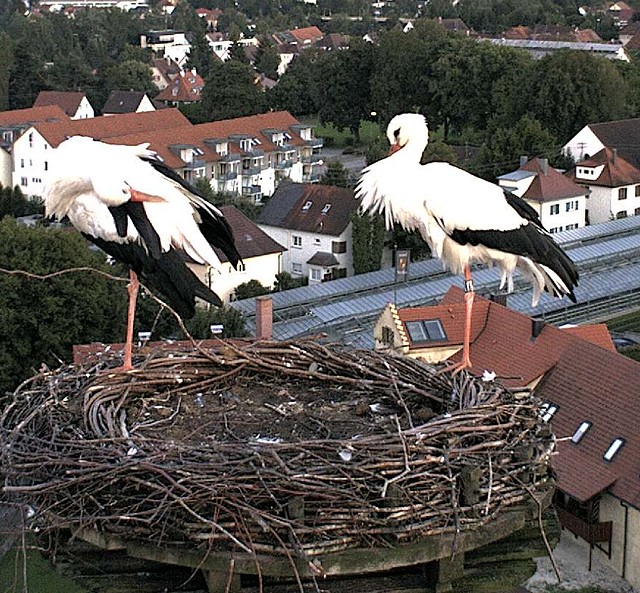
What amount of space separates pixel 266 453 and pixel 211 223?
2.15 meters

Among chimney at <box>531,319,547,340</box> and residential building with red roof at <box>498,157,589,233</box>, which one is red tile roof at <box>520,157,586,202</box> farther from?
chimney at <box>531,319,547,340</box>

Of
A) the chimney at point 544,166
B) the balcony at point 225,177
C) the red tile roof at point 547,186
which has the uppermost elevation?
the chimney at point 544,166

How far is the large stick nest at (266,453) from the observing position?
479cm

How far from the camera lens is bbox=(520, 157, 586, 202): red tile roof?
4056 centimetres

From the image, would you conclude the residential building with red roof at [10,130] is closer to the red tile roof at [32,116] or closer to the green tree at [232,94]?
the red tile roof at [32,116]

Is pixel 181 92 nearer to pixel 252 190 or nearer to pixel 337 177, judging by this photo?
pixel 252 190

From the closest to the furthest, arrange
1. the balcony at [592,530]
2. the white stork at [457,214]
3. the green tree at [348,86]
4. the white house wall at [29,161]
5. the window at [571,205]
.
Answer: the white stork at [457,214], the balcony at [592,530], the window at [571,205], the white house wall at [29,161], the green tree at [348,86]

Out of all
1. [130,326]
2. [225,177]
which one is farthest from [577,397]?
[225,177]

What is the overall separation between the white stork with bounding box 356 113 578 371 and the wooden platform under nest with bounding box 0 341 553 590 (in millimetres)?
1507

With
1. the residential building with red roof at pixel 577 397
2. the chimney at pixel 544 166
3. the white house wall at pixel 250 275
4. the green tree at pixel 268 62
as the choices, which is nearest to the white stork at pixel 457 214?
the residential building with red roof at pixel 577 397

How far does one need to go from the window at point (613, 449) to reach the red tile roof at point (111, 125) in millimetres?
31955

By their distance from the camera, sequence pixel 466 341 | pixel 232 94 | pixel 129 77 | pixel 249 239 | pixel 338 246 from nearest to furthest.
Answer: pixel 466 341
pixel 249 239
pixel 338 246
pixel 232 94
pixel 129 77

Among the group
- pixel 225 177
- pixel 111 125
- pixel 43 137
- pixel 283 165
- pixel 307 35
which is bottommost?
pixel 307 35

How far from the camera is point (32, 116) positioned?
5275cm
